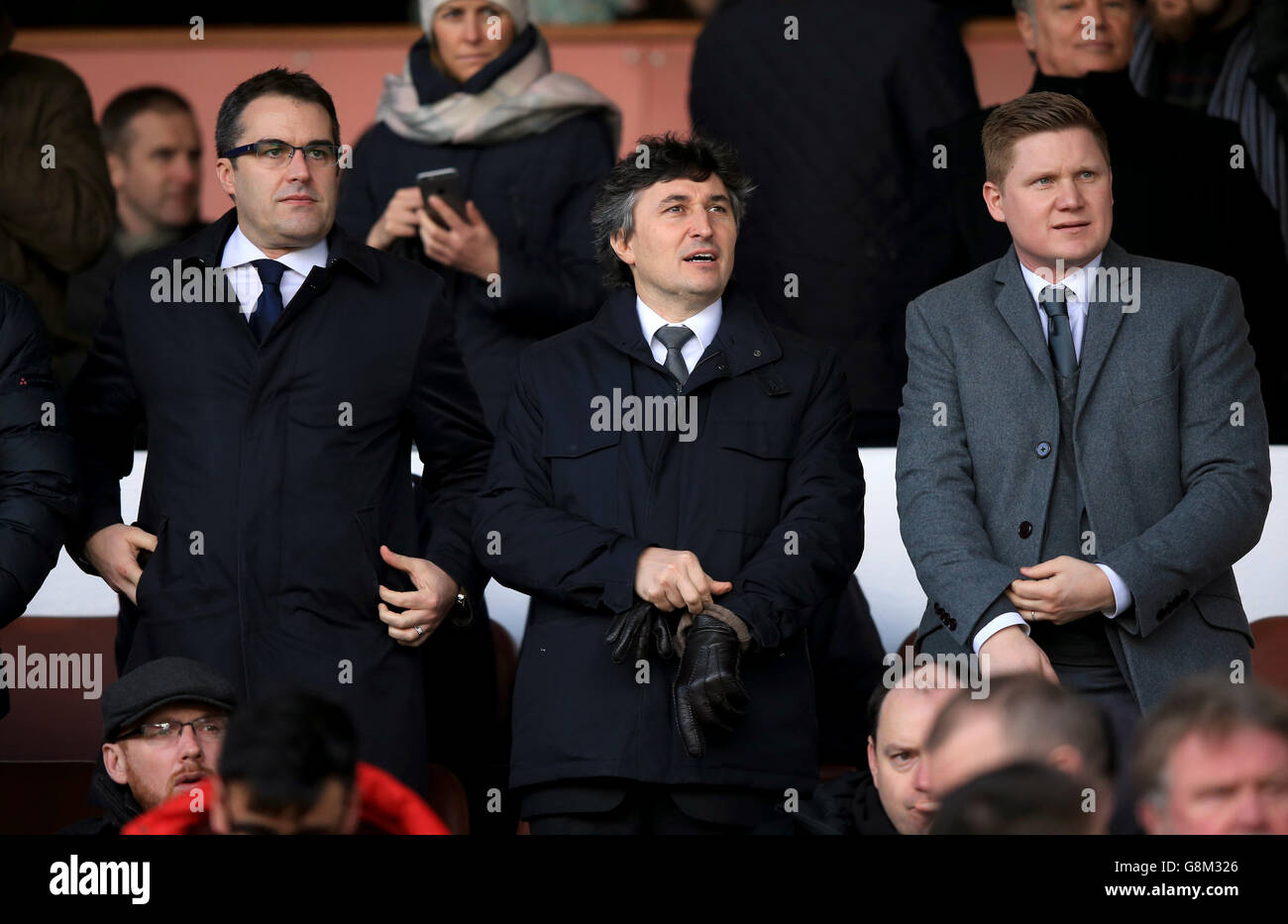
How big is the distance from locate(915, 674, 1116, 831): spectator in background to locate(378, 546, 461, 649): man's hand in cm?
134

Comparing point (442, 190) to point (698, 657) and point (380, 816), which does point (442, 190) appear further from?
point (380, 816)

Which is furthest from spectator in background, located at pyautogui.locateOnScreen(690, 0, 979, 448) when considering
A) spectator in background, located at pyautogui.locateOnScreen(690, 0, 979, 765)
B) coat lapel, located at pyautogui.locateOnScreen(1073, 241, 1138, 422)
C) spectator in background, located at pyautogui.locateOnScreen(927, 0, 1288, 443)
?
coat lapel, located at pyautogui.locateOnScreen(1073, 241, 1138, 422)

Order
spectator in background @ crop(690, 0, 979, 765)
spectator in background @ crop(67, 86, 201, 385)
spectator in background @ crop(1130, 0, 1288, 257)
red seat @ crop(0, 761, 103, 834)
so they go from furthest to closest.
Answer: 1. spectator in background @ crop(67, 86, 201, 385)
2. spectator in background @ crop(1130, 0, 1288, 257)
3. spectator in background @ crop(690, 0, 979, 765)
4. red seat @ crop(0, 761, 103, 834)

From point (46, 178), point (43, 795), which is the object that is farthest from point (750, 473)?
point (46, 178)

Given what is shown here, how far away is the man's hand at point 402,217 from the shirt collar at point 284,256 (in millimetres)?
842

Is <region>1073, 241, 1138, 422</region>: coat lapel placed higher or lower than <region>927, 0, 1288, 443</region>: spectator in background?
lower

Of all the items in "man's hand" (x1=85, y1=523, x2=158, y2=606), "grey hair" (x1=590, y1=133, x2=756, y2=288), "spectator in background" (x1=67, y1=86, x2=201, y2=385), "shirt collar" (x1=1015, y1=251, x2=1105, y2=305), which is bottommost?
"man's hand" (x1=85, y1=523, x2=158, y2=606)

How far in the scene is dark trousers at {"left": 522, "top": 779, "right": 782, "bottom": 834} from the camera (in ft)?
13.3

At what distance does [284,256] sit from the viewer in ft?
14.7

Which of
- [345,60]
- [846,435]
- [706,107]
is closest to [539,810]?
[846,435]

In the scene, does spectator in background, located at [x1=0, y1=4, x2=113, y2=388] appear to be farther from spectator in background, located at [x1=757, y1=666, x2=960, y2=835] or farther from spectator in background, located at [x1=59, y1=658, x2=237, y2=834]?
spectator in background, located at [x1=757, y1=666, x2=960, y2=835]

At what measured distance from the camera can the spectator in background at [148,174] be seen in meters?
6.97

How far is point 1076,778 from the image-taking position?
10.4 ft

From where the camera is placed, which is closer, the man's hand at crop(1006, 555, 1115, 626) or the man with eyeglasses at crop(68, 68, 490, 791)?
the man's hand at crop(1006, 555, 1115, 626)
